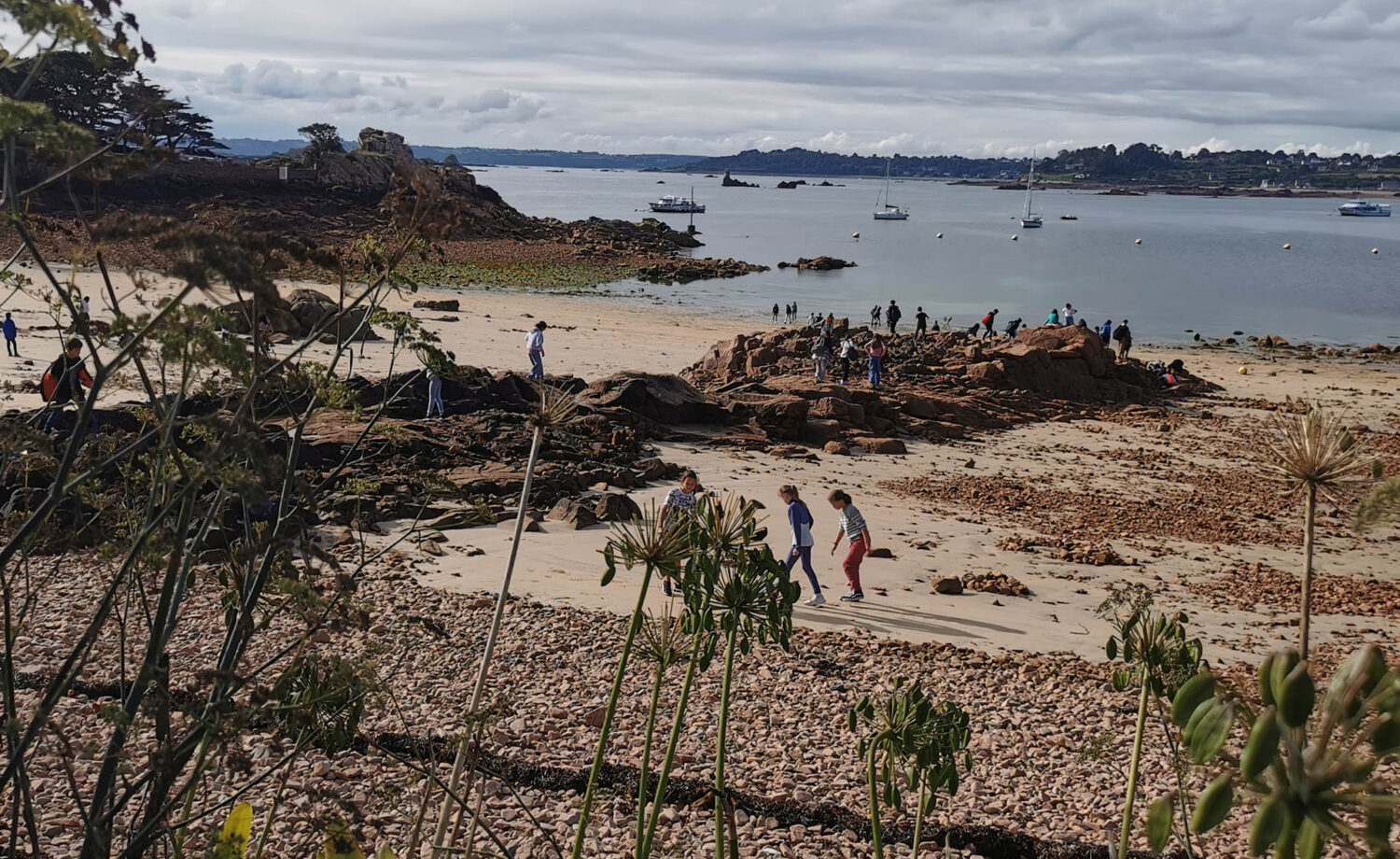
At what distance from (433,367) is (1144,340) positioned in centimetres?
4439

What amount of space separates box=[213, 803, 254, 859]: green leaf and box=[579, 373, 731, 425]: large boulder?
16.7 metres

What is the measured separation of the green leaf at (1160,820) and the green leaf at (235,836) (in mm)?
2589

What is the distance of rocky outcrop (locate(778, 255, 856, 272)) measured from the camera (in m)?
73.4

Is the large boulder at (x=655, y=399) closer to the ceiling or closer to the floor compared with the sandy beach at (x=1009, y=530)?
closer to the ceiling

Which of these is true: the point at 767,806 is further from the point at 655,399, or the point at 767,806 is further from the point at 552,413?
the point at 655,399

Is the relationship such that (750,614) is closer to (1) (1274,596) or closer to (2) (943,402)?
(1) (1274,596)

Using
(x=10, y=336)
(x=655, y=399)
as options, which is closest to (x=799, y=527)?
(x=655, y=399)

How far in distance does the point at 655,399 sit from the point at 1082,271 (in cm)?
6424

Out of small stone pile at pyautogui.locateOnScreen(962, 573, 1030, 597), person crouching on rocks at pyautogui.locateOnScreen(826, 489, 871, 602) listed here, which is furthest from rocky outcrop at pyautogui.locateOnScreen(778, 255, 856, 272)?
person crouching on rocks at pyautogui.locateOnScreen(826, 489, 871, 602)

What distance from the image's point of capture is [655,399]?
21.1 meters

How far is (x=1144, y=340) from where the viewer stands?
44.8 meters

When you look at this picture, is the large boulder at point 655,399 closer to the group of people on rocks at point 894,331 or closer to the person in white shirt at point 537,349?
the person in white shirt at point 537,349

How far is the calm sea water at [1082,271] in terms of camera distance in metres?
53.2

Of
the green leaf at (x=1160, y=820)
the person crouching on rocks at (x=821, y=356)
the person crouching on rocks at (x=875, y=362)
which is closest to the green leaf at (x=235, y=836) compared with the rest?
the green leaf at (x=1160, y=820)
